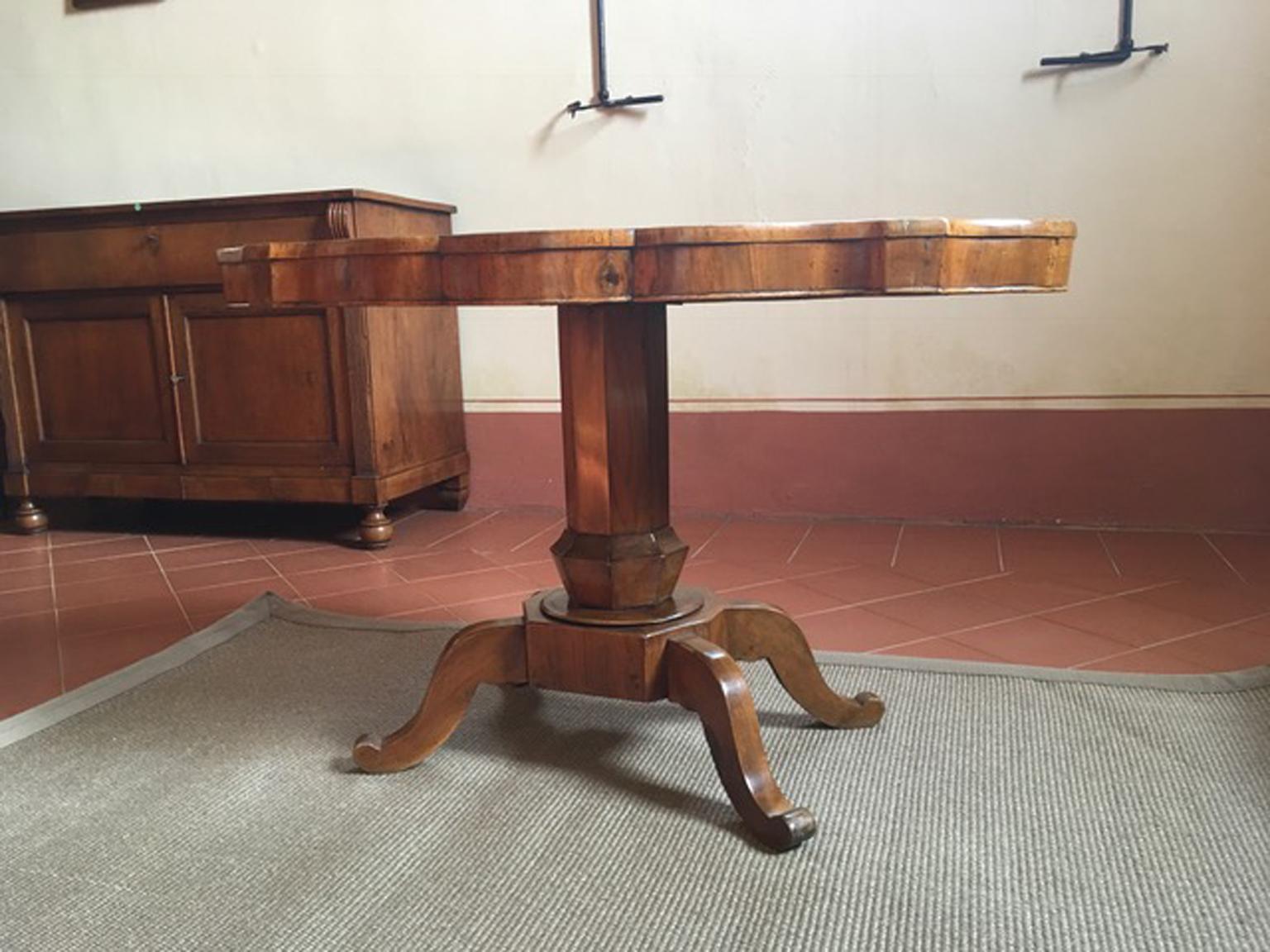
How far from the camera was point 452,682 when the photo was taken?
1389mm

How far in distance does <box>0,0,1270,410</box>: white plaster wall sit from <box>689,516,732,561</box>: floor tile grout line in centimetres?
33

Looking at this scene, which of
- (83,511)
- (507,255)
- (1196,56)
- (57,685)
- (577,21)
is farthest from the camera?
(83,511)

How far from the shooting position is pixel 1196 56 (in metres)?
2.46

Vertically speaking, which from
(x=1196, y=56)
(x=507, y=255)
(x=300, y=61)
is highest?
(x=300, y=61)

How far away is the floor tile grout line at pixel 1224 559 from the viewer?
7.29 feet

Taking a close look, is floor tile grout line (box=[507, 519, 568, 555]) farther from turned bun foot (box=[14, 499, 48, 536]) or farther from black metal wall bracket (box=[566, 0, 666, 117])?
turned bun foot (box=[14, 499, 48, 536])

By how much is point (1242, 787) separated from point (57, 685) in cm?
186

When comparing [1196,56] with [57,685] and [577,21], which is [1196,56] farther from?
[57,685]

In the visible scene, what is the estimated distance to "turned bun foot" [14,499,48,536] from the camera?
3.05 meters

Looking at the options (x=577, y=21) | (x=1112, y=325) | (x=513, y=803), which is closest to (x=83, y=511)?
(x=577, y=21)

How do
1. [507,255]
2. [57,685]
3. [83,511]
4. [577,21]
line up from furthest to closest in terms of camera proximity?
[83,511]
[577,21]
[57,685]
[507,255]

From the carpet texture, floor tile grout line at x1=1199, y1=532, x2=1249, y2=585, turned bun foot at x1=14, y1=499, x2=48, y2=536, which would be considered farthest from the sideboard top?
floor tile grout line at x1=1199, y1=532, x2=1249, y2=585

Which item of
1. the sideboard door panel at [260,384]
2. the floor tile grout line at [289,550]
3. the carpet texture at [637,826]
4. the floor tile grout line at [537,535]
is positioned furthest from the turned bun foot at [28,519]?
the carpet texture at [637,826]

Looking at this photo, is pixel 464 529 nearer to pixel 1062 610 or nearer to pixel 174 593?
pixel 174 593
